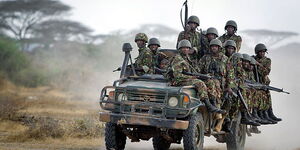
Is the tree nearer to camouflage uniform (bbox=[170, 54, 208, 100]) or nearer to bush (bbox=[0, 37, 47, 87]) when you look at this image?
bush (bbox=[0, 37, 47, 87])

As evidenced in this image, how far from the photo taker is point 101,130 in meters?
17.2

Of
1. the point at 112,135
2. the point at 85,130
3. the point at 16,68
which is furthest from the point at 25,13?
the point at 112,135

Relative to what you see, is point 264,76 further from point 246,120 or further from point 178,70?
point 178,70

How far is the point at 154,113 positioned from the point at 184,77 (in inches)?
41.9

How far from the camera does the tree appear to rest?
43.2m

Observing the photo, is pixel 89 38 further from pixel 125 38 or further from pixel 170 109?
pixel 170 109

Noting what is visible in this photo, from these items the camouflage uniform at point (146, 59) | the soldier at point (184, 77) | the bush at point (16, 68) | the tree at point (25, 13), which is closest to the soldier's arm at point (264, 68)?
the camouflage uniform at point (146, 59)

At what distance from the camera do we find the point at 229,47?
15211mm

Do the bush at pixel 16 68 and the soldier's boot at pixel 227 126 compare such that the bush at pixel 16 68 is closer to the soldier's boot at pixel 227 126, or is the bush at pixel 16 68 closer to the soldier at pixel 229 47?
the soldier at pixel 229 47

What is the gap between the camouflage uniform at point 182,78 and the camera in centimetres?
1265

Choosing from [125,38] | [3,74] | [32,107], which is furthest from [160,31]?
[32,107]

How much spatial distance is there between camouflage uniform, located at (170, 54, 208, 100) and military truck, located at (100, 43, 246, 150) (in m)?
0.13

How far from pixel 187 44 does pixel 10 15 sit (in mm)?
32165

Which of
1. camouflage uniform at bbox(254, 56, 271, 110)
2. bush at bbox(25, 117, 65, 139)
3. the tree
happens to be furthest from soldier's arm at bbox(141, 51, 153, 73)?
the tree
